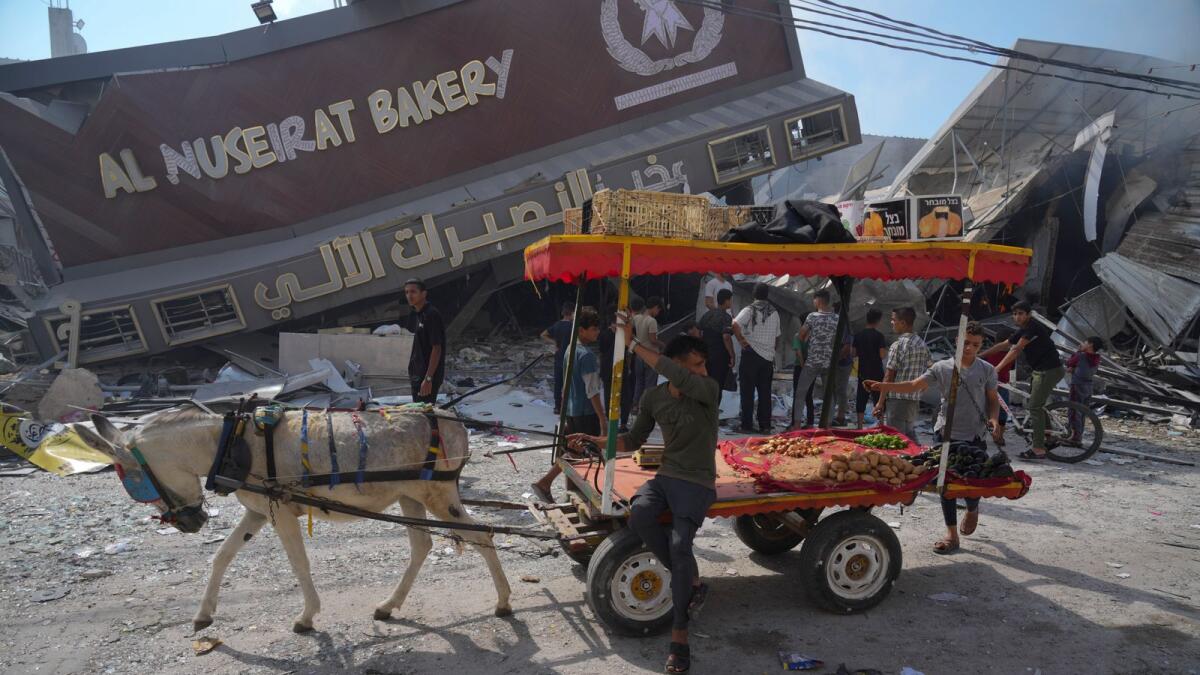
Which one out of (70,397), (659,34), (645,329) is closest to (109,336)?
(70,397)

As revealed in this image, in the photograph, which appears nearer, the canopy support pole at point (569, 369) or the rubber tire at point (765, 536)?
the canopy support pole at point (569, 369)

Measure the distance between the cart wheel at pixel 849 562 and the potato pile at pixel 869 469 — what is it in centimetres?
25

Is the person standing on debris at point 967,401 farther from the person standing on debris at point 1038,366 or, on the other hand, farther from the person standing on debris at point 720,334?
the person standing on debris at point 720,334

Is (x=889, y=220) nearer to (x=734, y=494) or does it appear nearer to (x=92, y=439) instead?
(x=734, y=494)

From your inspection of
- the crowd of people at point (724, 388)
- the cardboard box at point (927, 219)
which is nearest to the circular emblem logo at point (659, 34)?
the crowd of people at point (724, 388)

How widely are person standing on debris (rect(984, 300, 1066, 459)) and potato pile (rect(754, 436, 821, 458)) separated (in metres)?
4.41

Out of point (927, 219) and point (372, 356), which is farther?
point (372, 356)

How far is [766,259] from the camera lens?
4.92 metres

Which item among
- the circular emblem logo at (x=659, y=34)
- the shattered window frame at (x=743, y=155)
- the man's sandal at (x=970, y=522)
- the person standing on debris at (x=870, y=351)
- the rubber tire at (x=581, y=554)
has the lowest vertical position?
the man's sandal at (x=970, y=522)

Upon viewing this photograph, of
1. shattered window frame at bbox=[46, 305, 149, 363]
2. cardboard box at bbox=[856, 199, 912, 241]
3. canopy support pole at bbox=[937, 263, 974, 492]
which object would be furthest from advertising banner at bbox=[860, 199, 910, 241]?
shattered window frame at bbox=[46, 305, 149, 363]

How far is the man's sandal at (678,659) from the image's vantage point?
14.0 ft

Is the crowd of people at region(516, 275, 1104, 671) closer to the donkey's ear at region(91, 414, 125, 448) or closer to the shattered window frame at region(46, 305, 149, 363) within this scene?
the donkey's ear at region(91, 414, 125, 448)

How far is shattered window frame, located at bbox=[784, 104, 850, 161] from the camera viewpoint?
53.7ft

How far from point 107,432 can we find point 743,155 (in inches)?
548
